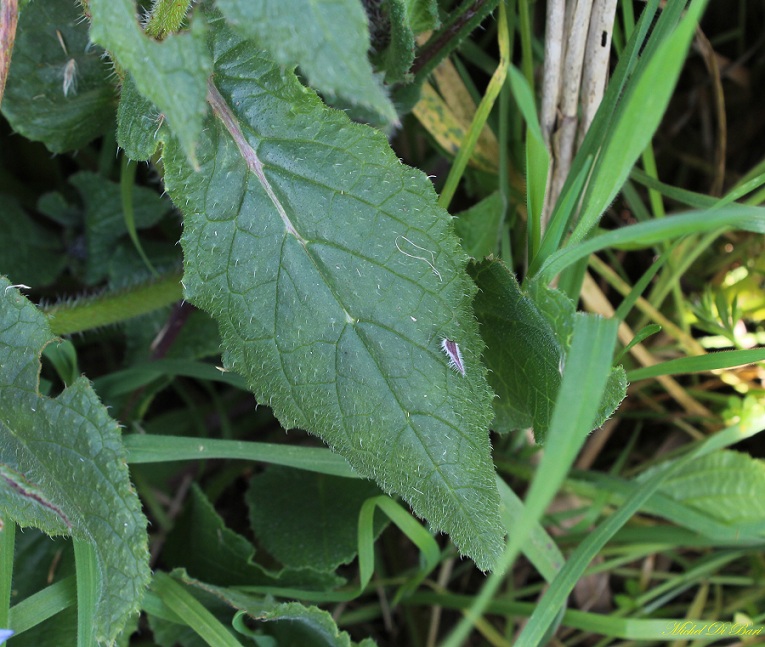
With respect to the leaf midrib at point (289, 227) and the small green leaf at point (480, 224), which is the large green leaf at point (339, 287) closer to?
the leaf midrib at point (289, 227)

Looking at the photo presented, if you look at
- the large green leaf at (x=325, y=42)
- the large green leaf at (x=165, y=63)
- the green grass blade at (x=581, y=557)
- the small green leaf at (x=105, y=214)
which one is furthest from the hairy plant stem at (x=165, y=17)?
the green grass blade at (x=581, y=557)

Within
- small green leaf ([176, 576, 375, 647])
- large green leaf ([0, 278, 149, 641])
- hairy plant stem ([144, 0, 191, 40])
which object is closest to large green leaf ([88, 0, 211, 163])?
hairy plant stem ([144, 0, 191, 40])

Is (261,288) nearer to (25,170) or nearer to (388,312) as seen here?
(388,312)

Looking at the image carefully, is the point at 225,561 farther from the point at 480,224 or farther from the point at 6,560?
the point at 480,224

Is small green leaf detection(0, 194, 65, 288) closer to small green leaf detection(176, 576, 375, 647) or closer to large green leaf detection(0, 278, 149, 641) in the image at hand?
large green leaf detection(0, 278, 149, 641)

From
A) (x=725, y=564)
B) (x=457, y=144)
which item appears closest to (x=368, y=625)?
(x=725, y=564)

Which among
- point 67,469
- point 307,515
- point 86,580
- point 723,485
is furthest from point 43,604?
point 723,485
